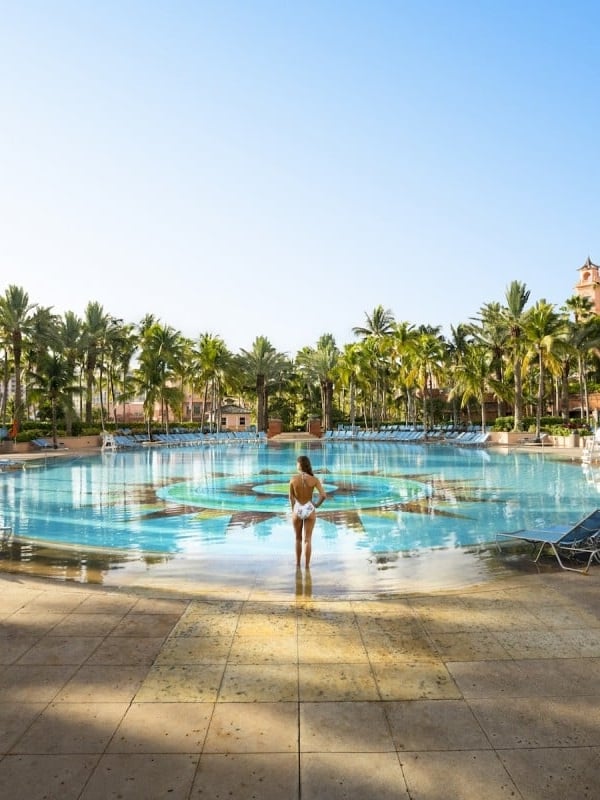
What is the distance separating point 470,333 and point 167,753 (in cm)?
5715

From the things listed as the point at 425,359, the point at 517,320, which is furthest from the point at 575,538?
the point at 425,359

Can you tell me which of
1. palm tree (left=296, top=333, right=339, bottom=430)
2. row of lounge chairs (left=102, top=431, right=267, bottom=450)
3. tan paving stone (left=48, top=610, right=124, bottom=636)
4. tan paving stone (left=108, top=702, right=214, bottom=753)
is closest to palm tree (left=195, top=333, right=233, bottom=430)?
row of lounge chairs (left=102, top=431, right=267, bottom=450)

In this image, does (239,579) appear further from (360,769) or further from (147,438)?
(147,438)

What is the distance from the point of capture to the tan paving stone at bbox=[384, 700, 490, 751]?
3441 mm

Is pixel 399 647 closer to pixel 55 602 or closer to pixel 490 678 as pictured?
pixel 490 678

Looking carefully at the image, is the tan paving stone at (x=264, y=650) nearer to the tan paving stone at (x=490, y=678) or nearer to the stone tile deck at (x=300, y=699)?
the stone tile deck at (x=300, y=699)

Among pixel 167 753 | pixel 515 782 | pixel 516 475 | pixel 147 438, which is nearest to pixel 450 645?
pixel 515 782

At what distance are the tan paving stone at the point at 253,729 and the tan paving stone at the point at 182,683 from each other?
235 mm

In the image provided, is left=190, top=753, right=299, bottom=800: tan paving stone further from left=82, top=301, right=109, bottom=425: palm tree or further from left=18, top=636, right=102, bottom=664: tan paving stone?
left=82, top=301, right=109, bottom=425: palm tree

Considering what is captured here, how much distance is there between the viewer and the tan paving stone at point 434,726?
11.3ft

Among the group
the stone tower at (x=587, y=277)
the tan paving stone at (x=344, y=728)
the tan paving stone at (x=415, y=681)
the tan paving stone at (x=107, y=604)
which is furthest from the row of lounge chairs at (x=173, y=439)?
the stone tower at (x=587, y=277)

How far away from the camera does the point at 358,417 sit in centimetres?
7600

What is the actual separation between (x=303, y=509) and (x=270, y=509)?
6.55m

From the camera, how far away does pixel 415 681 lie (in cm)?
427
